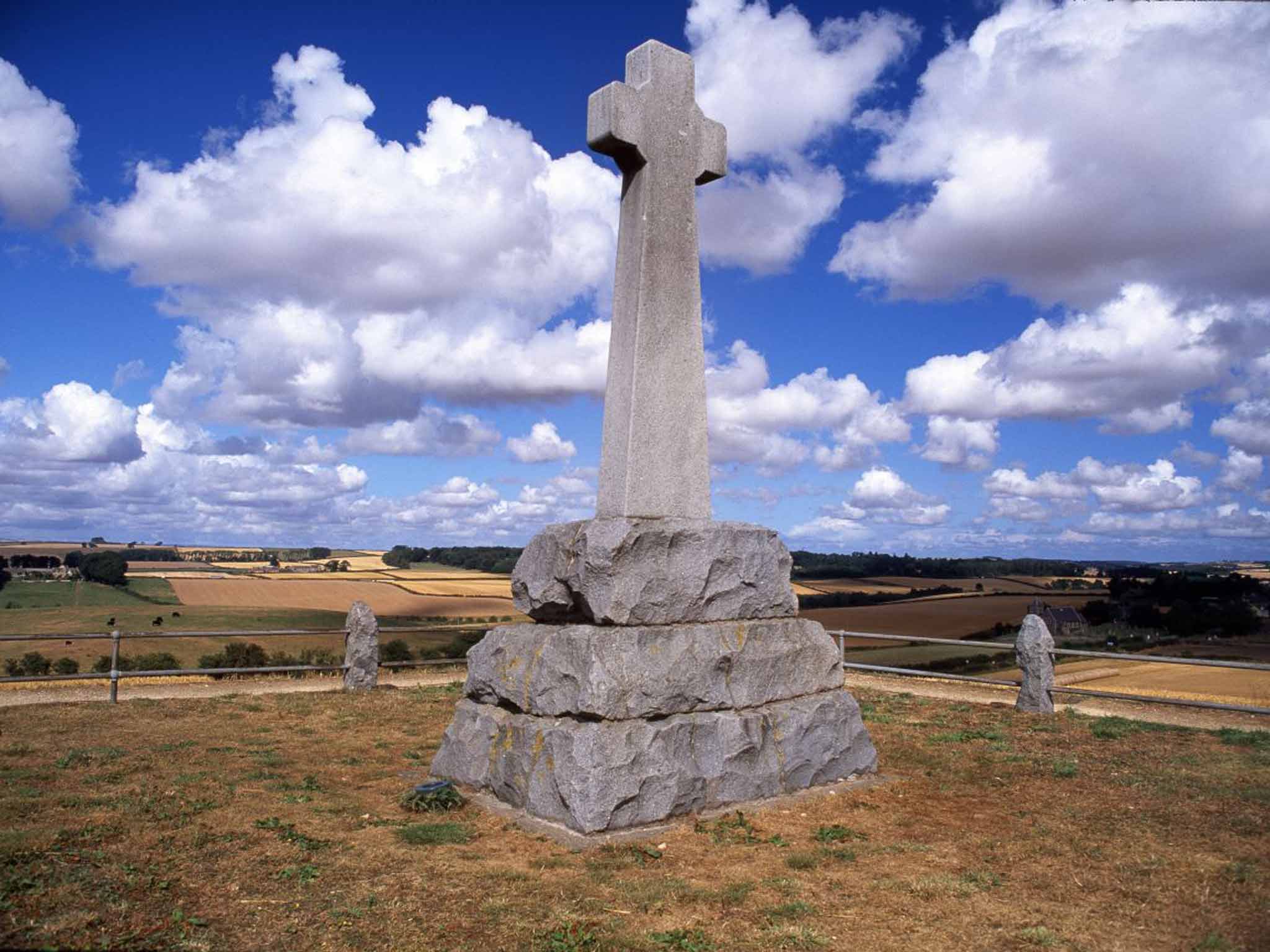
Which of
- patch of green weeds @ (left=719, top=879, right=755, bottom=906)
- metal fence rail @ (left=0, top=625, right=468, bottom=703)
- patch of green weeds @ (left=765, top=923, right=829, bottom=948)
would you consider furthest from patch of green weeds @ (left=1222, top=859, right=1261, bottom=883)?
metal fence rail @ (left=0, top=625, right=468, bottom=703)

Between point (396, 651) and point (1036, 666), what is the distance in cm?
1057

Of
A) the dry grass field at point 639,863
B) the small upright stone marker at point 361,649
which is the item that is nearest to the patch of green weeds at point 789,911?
the dry grass field at point 639,863

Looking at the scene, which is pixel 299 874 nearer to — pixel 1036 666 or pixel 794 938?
pixel 794 938

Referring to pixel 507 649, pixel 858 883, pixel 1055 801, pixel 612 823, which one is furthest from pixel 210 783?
pixel 1055 801

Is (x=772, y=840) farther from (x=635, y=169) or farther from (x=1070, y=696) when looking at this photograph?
(x=1070, y=696)

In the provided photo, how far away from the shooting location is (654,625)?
22.0 ft

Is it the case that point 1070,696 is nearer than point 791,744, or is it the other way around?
point 791,744

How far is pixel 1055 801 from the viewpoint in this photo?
7102 millimetres

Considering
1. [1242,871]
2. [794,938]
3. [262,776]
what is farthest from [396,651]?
[1242,871]

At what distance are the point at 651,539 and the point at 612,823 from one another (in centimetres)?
200

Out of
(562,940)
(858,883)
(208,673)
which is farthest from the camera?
(208,673)

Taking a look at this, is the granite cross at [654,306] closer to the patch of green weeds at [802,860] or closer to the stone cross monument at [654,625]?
the stone cross monument at [654,625]

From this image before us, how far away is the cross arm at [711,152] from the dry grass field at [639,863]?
5.37 m

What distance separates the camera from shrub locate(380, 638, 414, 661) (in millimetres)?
16094
